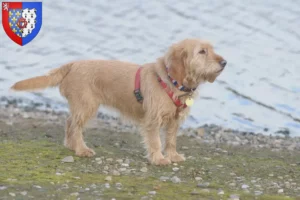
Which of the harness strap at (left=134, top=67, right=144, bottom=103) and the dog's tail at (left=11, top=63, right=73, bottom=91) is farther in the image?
the dog's tail at (left=11, top=63, right=73, bottom=91)

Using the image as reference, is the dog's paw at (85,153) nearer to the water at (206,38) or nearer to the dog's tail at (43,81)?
the dog's tail at (43,81)

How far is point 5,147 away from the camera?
27.1ft

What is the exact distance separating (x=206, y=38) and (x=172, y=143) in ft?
28.0

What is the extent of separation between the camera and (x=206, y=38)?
16.7 meters

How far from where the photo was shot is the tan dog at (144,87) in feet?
26.4

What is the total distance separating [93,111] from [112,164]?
93cm

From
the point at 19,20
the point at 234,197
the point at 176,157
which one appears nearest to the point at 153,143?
the point at 176,157

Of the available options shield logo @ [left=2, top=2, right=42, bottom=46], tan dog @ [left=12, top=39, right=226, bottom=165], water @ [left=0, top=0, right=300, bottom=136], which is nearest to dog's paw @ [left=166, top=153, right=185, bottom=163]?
tan dog @ [left=12, top=39, right=226, bottom=165]

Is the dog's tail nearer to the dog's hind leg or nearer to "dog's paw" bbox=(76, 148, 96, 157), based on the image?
the dog's hind leg

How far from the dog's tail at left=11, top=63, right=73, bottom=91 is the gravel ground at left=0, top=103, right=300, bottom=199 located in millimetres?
680

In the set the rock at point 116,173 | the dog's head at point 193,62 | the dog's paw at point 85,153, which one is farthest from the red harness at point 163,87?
the rock at point 116,173

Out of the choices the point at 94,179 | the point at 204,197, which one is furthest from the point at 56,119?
the point at 204,197

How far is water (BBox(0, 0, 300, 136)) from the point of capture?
12.5 m

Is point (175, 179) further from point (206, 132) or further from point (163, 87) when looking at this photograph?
point (206, 132)
